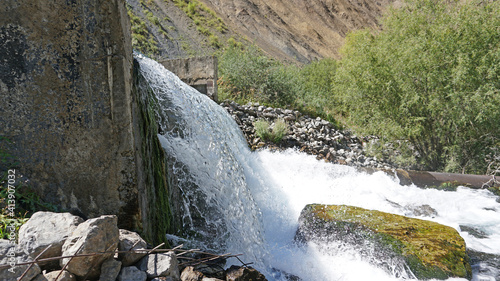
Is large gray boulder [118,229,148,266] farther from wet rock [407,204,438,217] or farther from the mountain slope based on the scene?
the mountain slope

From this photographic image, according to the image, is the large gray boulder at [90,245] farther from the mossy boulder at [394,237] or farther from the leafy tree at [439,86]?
the leafy tree at [439,86]

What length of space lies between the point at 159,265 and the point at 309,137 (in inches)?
246

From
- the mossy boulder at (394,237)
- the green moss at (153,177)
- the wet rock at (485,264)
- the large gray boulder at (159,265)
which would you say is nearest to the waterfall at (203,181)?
the green moss at (153,177)

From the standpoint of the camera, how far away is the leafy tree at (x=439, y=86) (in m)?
5.81

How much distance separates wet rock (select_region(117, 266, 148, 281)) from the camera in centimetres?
160


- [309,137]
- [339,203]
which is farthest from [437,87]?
[339,203]

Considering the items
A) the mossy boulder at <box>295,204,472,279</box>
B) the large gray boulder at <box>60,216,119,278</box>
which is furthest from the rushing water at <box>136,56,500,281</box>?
the large gray boulder at <box>60,216,119,278</box>

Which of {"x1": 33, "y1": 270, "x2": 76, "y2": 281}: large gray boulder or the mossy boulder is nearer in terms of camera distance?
{"x1": 33, "y1": 270, "x2": 76, "y2": 281}: large gray boulder

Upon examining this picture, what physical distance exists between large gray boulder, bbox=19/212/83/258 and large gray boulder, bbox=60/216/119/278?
56 mm

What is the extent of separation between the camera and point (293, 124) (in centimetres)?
787

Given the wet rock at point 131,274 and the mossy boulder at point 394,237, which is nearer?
the wet rock at point 131,274

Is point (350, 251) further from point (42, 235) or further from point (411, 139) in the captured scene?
point (411, 139)

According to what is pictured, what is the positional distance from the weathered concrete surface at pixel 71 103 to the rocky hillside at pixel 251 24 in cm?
1495

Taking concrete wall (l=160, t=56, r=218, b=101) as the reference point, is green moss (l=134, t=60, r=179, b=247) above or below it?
below
